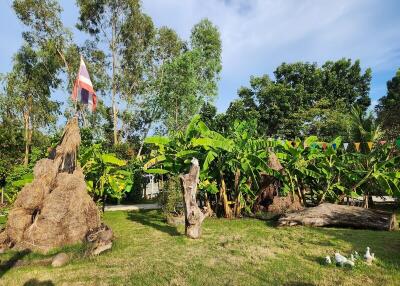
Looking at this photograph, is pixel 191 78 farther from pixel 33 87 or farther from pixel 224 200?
pixel 224 200

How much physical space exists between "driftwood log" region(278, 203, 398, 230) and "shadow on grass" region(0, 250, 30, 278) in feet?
22.6

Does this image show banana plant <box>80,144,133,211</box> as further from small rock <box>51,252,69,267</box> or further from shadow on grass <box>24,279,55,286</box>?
shadow on grass <box>24,279,55,286</box>

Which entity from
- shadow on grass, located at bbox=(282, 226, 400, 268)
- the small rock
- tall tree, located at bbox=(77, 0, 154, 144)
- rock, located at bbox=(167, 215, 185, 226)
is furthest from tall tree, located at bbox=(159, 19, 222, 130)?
the small rock

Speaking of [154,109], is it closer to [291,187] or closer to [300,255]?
[291,187]

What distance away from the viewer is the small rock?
6.76 metres

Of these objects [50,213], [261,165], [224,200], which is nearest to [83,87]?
[50,213]

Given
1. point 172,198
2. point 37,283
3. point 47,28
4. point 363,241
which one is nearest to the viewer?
point 37,283

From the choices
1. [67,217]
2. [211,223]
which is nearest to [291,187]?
[211,223]

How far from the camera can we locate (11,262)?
273 inches

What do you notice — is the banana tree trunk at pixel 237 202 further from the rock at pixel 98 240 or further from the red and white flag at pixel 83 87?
the red and white flag at pixel 83 87

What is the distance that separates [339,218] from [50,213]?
7914 millimetres

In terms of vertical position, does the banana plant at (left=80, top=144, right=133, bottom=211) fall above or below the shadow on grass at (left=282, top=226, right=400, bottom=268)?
above

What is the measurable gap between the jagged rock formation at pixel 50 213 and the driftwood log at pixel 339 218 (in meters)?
5.73

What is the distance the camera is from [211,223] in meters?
11.5
